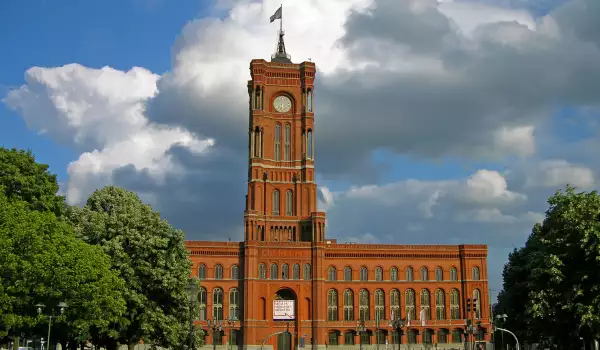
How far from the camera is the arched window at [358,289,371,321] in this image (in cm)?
10719

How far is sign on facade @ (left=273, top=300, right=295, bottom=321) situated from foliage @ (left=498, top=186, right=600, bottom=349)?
49966 mm

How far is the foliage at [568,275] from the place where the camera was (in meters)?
50.3

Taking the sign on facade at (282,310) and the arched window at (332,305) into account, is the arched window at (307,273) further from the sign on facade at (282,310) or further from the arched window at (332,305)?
the sign on facade at (282,310)

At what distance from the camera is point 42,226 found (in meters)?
48.8

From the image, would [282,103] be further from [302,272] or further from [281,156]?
[302,272]

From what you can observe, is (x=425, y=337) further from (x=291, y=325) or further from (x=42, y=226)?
(x=42, y=226)

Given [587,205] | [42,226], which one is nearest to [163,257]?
[42,226]

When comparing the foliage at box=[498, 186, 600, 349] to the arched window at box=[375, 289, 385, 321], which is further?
the arched window at box=[375, 289, 385, 321]

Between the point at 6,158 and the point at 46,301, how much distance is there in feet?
54.6

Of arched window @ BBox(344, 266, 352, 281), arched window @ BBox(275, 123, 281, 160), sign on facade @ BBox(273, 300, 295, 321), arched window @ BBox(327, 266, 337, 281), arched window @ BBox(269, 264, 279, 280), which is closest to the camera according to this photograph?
sign on facade @ BBox(273, 300, 295, 321)

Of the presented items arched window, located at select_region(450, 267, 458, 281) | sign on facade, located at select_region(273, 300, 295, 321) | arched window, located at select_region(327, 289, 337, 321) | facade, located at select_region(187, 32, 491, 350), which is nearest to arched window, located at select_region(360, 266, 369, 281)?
facade, located at select_region(187, 32, 491, 350)

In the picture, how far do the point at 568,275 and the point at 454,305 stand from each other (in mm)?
57021

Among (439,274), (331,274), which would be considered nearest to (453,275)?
A: (439,274)

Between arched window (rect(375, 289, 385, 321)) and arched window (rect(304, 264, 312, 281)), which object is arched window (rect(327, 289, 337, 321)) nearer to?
arched window (rect(304, 264, 312, 281))
